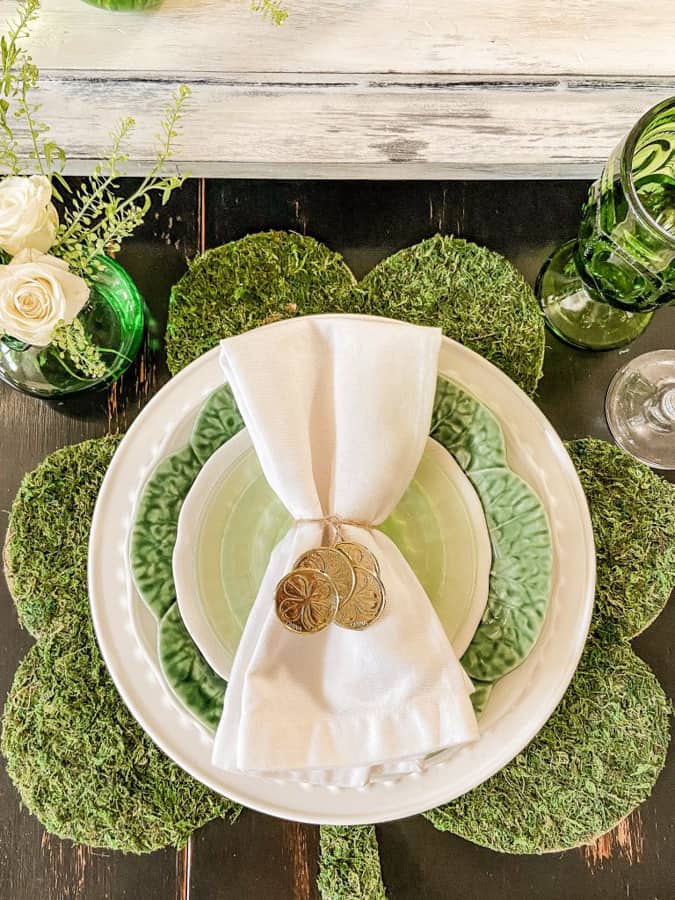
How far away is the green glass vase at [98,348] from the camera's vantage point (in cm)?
74

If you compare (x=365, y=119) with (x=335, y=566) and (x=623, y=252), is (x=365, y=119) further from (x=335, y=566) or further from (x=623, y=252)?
(x=335, y=566)

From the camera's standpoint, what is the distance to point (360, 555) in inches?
22.4

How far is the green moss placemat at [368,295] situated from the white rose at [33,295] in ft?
0.83

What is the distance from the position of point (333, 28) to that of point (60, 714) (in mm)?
711

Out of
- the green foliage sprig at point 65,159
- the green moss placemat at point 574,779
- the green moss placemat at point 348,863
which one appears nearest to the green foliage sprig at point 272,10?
the green foliage sprig at point 65,159

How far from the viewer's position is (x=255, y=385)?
0.58 m

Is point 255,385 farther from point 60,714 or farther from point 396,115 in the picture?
point 60,714

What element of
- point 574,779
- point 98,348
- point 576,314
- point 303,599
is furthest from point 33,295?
point 574,779

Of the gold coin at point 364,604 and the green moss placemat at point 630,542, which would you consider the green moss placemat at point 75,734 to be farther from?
the green moss placemat at point 630,542

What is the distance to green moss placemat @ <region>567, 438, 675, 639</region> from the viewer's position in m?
0.79

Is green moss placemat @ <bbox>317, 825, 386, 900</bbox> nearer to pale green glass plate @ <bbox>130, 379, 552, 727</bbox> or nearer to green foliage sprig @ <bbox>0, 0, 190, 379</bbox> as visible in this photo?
pale green glass plate @ <bbox>130, 379, 552, 727</bbox>

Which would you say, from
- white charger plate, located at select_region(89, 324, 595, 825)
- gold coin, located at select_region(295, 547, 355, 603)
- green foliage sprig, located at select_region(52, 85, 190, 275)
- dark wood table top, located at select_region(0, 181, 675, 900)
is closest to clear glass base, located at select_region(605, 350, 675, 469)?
dark wood table top, located at select_region(0, 181, 675, 900)

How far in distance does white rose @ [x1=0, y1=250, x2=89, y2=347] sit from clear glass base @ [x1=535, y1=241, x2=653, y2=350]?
1.67 ft

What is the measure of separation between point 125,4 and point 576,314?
1.75 ft
